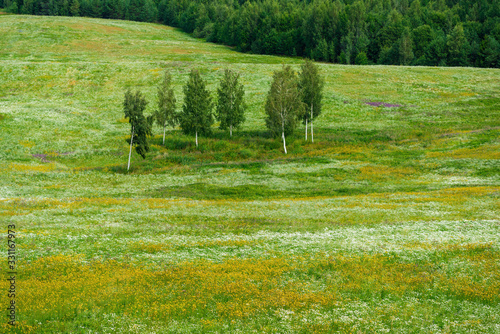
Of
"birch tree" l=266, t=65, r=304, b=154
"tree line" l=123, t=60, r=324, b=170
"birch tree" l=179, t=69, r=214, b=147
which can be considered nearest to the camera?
"birch tree" l=179, t=69, r=214, b=147

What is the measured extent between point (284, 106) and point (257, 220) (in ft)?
125

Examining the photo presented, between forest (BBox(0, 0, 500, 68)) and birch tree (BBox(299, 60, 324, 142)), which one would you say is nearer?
birch tree (BBox(299, 60, 324, 142))

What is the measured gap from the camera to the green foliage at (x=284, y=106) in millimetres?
66312

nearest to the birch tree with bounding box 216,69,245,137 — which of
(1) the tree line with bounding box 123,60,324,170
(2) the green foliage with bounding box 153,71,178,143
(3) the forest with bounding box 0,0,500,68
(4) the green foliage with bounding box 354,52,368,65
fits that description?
(1) the tree line with bounding box 123,60,324,170

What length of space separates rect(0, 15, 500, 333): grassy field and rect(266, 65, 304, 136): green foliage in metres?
2.95

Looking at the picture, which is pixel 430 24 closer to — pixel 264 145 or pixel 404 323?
pixel 264 145

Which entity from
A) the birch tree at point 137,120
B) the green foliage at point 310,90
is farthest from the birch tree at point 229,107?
the birch tree at point 137,120

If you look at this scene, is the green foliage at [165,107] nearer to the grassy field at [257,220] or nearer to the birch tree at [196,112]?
the birch tree at [196,112]

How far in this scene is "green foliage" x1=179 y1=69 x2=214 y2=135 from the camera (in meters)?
66.2

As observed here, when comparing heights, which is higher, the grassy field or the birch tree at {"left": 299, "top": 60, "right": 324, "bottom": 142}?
the birch tree at {"left": 299, "top": 60, "right": 324, "bottom": 142}

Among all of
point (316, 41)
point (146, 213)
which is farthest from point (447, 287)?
point (316, 41)

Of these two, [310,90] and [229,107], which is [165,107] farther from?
[310,90]

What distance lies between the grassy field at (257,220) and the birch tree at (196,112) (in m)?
2.72

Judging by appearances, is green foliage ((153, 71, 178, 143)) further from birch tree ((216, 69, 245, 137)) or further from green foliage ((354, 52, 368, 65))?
green foliage ((354, 52, 368, 65))
